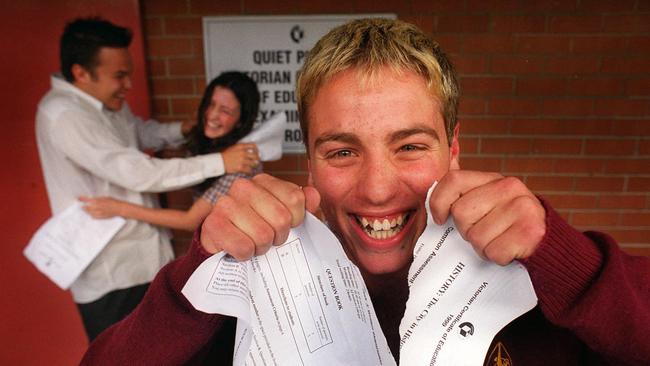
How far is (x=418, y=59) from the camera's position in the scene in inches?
38.2

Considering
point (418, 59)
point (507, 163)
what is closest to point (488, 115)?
point (507, 163)

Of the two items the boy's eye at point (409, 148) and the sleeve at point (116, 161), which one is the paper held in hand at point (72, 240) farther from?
the boy's eye at point (409, 148)

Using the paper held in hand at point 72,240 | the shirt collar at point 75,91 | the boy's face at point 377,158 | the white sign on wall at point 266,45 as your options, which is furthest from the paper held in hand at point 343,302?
the white sign on wall at point 266,45

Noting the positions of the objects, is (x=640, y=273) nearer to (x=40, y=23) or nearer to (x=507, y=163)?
(x=507, y=163)

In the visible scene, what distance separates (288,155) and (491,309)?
1940 millimetres

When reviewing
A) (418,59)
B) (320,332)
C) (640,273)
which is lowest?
(320,332)

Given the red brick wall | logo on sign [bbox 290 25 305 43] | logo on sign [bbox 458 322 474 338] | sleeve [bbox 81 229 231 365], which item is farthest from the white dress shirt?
logo on sign [bbox 458 322 474 338]

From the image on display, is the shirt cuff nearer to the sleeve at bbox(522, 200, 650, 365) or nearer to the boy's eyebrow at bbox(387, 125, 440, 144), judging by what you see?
the boy's eyebrow at bbox(387, 125, 440, 144)

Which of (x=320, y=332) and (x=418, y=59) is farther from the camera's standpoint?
(x=418, y=59)

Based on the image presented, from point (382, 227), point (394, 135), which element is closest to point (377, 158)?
point (394, 135)

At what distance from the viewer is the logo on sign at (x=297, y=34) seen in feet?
7.71

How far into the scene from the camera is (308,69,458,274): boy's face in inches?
36.9

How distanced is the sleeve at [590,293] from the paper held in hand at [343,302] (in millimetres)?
38

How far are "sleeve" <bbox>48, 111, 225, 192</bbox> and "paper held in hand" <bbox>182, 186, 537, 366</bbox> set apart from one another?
133 cm
